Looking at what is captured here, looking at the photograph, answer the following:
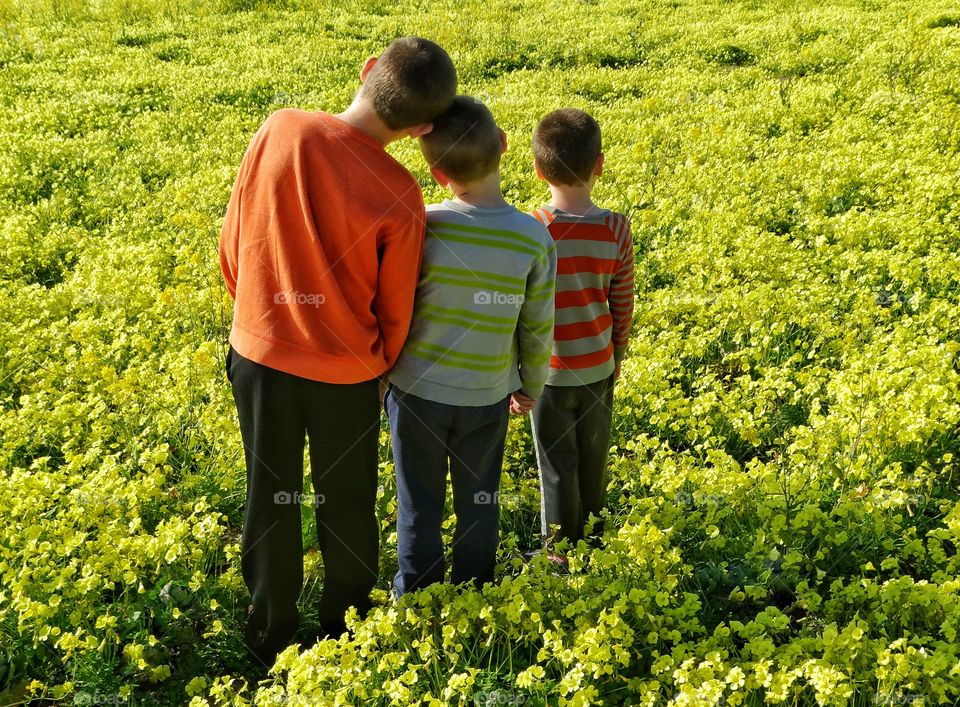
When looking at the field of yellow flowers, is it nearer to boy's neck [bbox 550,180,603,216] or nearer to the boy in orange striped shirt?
the boy in orange striped shirt

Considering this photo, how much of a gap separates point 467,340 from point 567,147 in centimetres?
88

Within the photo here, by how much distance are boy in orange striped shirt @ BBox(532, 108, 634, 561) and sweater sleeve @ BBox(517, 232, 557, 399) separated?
26 centimetres

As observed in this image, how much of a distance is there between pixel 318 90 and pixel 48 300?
6.99 metres

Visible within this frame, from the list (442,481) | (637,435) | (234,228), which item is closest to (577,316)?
(442,481)

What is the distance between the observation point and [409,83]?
241cm

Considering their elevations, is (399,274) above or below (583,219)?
below

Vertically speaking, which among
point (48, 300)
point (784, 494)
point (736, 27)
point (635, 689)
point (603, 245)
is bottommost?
point (635, 689)

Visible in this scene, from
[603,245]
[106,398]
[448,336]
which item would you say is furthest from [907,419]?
[106,398]

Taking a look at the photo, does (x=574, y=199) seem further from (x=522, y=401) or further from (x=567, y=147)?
(x=522, y=401)

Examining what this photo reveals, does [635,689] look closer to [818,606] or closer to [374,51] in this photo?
[818,606]

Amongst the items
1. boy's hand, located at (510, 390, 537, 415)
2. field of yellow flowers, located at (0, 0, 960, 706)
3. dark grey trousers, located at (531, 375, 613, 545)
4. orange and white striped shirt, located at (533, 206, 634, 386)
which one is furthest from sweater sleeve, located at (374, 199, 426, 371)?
field of yellow flowers, located at (0, 0, 960, 706)

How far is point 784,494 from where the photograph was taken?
134 inches

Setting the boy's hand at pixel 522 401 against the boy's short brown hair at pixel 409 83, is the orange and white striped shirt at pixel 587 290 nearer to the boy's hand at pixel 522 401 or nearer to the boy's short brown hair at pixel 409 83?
the boy's hand at pixel 522 401

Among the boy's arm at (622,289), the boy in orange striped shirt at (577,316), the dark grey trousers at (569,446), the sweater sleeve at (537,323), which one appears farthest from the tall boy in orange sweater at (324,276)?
the boy's arm at (622,289)
